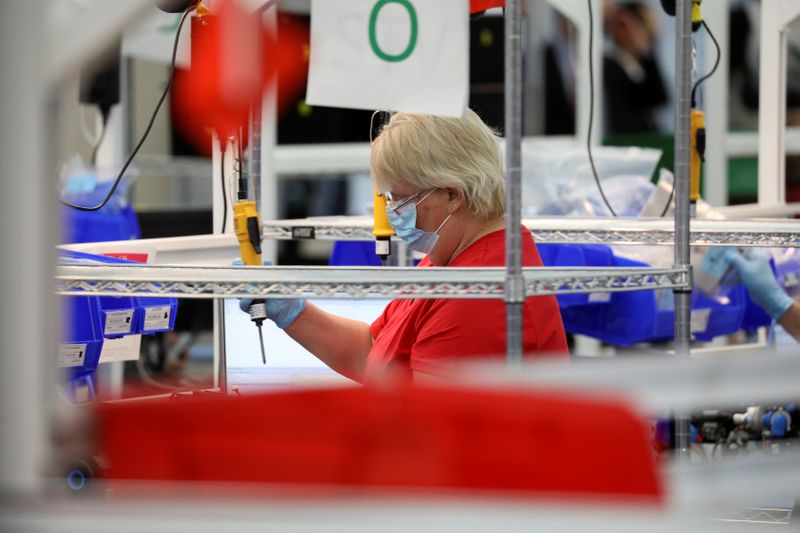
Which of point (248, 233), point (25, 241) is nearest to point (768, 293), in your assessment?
point (248, 233)

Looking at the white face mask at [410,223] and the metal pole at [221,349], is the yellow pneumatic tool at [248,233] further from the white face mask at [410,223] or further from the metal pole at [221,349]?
the metal pole at [221,349]

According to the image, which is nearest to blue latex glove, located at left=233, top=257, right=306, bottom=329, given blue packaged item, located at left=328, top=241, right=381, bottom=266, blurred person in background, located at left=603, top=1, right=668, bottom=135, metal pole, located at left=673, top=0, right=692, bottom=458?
metal pole, located at left=673, top=0, right=692, bottom=458

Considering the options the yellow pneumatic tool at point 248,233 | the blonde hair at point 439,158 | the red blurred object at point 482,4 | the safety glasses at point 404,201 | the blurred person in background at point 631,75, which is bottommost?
the yellow pneumatic tool at point 248,233

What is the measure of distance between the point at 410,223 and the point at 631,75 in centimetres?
509

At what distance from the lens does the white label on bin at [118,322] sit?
236 cm

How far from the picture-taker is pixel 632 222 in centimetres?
259

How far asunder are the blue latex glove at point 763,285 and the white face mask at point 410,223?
4.03ft

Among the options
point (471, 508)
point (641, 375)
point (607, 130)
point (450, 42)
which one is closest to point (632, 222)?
point (450, 42)

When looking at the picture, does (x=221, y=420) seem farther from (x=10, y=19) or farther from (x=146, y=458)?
(x=10, y=19)

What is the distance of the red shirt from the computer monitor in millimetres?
375

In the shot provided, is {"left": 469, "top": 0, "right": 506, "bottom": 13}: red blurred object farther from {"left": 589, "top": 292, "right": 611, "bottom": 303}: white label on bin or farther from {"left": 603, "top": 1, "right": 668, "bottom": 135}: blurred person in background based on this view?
{"left": 603, "top": 1, "right": 668, "bottom": 135}: blurred person in background

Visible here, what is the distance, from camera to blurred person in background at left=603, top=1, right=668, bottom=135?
6.81 metres

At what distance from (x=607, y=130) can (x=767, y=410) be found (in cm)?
428

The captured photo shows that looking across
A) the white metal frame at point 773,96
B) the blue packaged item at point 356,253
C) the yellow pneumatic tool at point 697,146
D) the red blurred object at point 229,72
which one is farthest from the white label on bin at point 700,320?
the red blurred object at point 229,72
